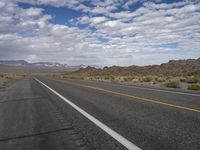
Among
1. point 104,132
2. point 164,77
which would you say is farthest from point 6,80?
point 104,132

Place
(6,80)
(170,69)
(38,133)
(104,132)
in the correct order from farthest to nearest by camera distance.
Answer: (170,69)
(6,80)
(38,133)
(104,132)

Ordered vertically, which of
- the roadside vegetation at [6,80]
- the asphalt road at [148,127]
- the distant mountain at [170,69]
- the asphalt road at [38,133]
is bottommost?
the roadside vegetation at [6,80]

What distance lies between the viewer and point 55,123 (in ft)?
28.3

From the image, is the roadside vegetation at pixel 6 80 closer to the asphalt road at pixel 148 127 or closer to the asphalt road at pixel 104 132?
the asphalt road at pixel 104 132

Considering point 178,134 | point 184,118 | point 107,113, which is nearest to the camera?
point 178,134

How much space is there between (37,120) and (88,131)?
2599mm

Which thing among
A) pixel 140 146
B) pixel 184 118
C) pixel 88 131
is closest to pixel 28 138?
pixel 88 131

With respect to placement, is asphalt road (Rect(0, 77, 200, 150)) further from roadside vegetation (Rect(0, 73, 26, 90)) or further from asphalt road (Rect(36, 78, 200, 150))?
roadside vegetation (Rect(0, 73, 26, 90))

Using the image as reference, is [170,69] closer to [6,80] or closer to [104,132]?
[6,80]

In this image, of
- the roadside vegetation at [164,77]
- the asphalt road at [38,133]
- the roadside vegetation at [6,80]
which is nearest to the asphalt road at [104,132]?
the asphalt road at [38,133]

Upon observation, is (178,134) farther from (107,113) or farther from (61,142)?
(107,113)

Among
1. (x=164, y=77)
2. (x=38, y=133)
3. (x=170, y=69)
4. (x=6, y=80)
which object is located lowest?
(x=6, y=80)

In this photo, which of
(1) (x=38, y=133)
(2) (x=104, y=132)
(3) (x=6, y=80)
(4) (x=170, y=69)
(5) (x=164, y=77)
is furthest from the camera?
(4) (x=170, y=69)

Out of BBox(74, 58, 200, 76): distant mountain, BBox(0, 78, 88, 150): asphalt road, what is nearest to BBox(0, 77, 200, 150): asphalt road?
BBox(0, 78, 88, 150): asphalt road
